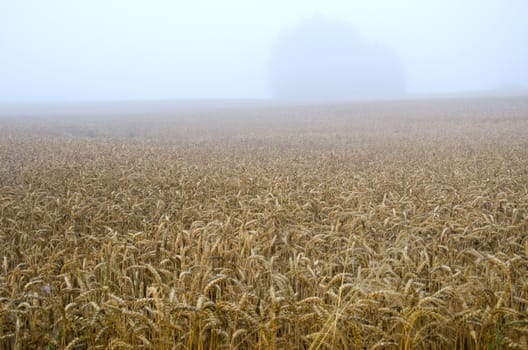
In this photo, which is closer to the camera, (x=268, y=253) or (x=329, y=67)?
(x=268, y=253)

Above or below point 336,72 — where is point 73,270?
below

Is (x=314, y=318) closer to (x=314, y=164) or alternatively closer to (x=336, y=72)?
(x=314, y=164)

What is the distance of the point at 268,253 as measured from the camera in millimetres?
4391

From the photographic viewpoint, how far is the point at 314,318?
9.63 ft

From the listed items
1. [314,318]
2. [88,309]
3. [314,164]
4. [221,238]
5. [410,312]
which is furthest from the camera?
[314,164]

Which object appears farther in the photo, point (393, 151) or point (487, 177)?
point (393, 151)

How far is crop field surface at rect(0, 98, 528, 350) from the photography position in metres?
2.67

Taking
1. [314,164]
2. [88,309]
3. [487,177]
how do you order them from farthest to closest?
[314,164]
[487,177]
[88,309]

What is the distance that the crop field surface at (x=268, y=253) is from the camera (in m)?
2.67

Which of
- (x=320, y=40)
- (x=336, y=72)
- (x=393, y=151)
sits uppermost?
(x=320, y=40)

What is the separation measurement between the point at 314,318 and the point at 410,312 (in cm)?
70

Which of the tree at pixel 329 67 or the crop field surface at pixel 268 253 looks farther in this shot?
the tree at pixel 329 67

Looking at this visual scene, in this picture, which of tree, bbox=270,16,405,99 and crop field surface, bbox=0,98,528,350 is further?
tree, bbox=270,16,405,99

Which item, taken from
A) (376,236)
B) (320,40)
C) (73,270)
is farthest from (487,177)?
(320,40)
